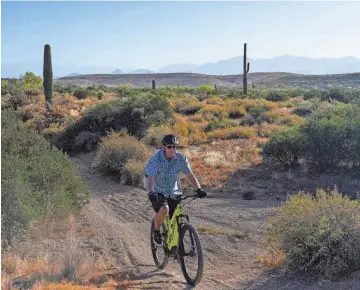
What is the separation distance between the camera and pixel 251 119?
1026 inches

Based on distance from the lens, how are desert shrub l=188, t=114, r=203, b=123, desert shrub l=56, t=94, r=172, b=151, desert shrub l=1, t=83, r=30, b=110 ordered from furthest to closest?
1. desert shrub l=1, t=83, r=30, b=110
2. desert shrub l=188, t=114, r=203, b=123
3. desert shrub l=56, t=94, r=172, b=151

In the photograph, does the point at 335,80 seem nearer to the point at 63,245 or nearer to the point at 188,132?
the point at 188,132

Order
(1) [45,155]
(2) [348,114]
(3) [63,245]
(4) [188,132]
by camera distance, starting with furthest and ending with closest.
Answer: (4) [188,132] < (2) [348,114] < (1) [45,155] < (3) [63,245]

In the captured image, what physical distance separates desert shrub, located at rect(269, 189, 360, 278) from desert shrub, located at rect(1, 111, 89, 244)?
168 inches

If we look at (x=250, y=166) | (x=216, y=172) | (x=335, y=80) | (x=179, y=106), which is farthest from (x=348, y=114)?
(x=335, y=80)

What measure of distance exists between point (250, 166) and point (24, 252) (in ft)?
32.8

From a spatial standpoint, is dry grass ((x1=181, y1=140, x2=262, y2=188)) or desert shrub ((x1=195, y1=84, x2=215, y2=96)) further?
desert shrub ((x1=195, y1=84, x2=215, y2=96))

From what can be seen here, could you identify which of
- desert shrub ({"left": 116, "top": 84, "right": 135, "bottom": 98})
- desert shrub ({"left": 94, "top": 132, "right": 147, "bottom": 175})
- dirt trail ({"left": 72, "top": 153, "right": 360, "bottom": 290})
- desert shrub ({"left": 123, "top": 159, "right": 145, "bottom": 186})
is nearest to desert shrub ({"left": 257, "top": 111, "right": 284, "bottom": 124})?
desert shrub ({"left": 116, "top": 84, "right": 135, "bottom": 98})

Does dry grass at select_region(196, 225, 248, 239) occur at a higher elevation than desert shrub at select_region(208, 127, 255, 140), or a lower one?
lower

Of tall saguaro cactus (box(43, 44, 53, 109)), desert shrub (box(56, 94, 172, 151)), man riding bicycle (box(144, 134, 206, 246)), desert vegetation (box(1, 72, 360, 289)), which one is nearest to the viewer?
man riding bicycle (box(144, 134, 206, 246))

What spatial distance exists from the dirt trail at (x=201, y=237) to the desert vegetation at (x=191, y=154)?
469 millimetres

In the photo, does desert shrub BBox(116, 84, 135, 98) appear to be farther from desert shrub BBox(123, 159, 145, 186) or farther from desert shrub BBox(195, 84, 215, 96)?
desert shrub BBox(123, 159, 145, 186)

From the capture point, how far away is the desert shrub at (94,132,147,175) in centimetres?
1556

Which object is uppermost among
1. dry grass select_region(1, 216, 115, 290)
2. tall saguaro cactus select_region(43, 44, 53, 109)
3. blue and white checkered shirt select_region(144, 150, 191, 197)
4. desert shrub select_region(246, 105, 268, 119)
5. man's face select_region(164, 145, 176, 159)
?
tall saguaro cactus select_region(43, 44, 53, 109)
